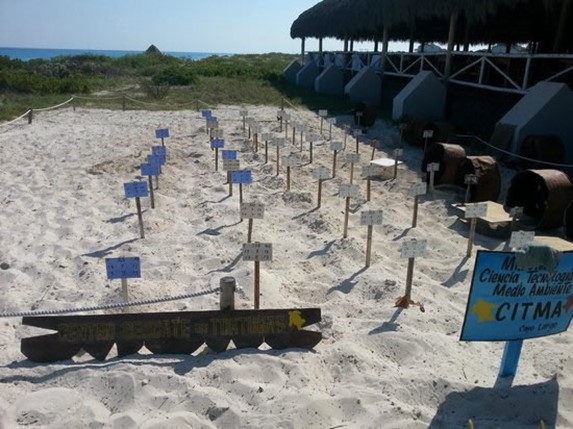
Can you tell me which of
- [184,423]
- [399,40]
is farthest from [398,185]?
[399,40]

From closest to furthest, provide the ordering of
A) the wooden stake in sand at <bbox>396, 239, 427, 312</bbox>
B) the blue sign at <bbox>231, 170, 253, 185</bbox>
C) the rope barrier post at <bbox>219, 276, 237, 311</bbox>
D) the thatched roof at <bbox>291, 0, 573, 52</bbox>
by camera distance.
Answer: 1. the rope barrier post at <bbox>219, 276, 237, 311</bbox>
2. the wooden stake in sand at <bbox>396, 239, 427, 312</bbox>
3. the blue sign at <bbox>231, 170, 253, 185</bbox>
4. the thatched roof at <bbox>291, 0, 573, 52</bbox>

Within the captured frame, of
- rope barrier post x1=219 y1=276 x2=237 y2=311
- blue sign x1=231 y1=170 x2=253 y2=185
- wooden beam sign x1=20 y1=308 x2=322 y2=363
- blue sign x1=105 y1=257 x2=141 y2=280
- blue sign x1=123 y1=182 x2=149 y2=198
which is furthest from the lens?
blue sign x1=231 y1=170 x2=253 y2=185

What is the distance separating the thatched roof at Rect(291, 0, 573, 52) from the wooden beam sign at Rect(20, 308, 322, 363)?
29.5ft

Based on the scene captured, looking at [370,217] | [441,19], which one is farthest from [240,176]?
[441,19]

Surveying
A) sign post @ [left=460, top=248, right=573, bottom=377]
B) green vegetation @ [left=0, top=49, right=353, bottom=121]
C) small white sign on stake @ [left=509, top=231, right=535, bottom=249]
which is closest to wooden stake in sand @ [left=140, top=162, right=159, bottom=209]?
small white sign on stake @ [left=509, top=231, right=535, bottom=249]

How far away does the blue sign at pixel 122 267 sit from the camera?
11.8 ft

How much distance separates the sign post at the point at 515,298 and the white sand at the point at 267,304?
38cm

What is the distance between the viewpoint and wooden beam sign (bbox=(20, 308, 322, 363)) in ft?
10.8

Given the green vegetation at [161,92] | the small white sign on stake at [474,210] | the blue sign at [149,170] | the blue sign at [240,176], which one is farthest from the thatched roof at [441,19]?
the blue sign at [149,170]

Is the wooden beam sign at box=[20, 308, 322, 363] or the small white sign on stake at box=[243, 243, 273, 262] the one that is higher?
the small white sign on stake at box=[243, 243, 273, 262]

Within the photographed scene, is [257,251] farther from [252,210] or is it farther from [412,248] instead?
[412,248]

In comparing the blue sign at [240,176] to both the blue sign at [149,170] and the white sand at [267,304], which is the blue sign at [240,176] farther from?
the blue sign at [149,170]

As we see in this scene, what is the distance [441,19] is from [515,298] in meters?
15.8

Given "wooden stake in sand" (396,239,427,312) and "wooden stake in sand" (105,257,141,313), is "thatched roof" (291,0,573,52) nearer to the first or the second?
"wooden stake in sand" (396,239,427,312)
